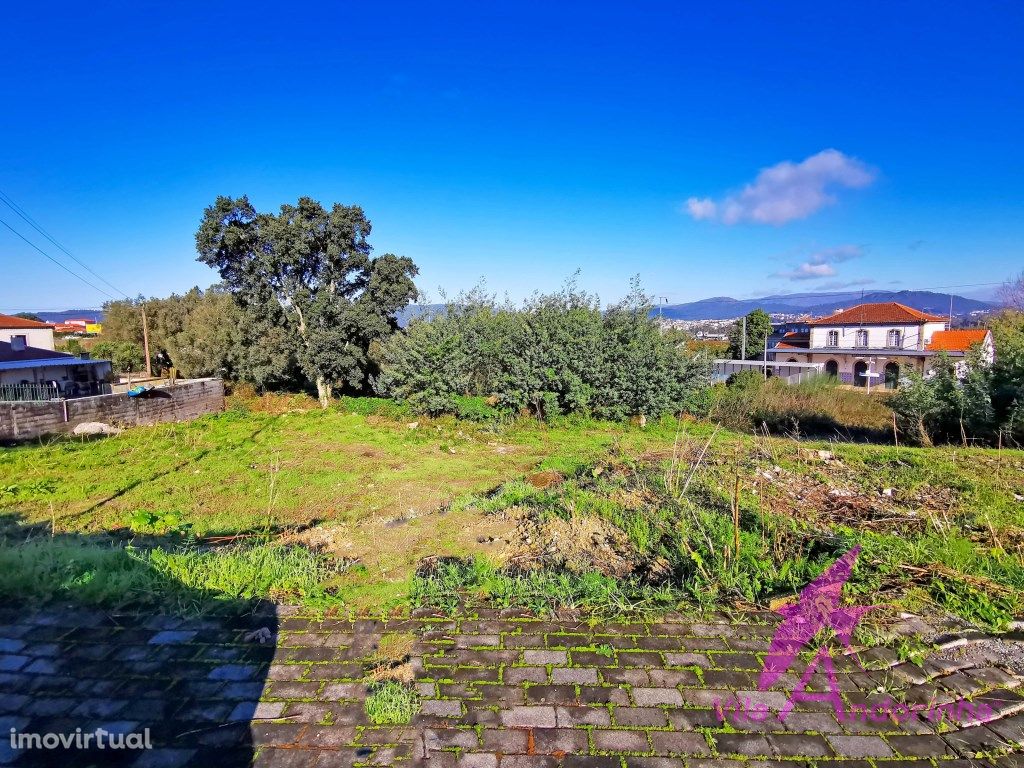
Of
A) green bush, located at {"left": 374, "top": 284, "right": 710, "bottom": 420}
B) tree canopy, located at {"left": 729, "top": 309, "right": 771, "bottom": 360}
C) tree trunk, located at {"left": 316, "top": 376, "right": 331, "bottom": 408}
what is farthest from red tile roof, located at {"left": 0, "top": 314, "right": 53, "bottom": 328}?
tree canopy, located at {"left": 729, "top": 309, "right": 771, "bottom": 360}

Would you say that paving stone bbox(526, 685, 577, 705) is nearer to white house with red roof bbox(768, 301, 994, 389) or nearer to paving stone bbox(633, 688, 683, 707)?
paving stone bbox(633, 688, 683, 707)

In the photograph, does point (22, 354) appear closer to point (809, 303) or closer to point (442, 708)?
point (442, 708)

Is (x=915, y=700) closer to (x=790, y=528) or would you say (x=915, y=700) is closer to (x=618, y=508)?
(x=790, y=528)

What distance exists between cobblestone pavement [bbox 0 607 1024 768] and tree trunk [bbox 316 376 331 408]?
14.4m

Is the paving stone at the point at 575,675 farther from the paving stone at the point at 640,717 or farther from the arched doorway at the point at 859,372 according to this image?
the arched doorway at the point at 859,372

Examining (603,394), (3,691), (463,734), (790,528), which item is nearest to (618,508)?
(790,528)

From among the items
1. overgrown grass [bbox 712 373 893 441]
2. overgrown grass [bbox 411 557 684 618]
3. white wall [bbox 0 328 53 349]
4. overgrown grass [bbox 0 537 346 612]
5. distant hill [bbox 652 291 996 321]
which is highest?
distant hill [bbox 652 291 996 321]

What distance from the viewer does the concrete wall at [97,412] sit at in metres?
11.0

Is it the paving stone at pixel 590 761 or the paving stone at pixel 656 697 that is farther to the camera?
the paving stone at pixel 656 697

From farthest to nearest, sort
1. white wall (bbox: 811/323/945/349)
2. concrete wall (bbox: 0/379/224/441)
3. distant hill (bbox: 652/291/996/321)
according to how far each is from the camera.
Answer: distant hill (bbox: 652/291/996/321), white wall (bbox: 811/323/945/349), concrete wall (bbox: 0/379/224/441)

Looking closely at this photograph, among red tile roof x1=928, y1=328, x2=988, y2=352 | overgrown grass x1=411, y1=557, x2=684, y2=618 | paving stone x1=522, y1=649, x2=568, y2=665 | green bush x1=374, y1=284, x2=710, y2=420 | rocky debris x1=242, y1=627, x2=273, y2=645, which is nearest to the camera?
paving stone x1=522, y1=649, x2=568, y2=665

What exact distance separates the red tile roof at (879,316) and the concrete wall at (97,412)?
119ft

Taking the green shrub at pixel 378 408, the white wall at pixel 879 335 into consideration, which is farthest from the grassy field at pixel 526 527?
the white wall at pixel 879 335

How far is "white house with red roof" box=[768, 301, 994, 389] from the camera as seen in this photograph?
2830 centimetres
